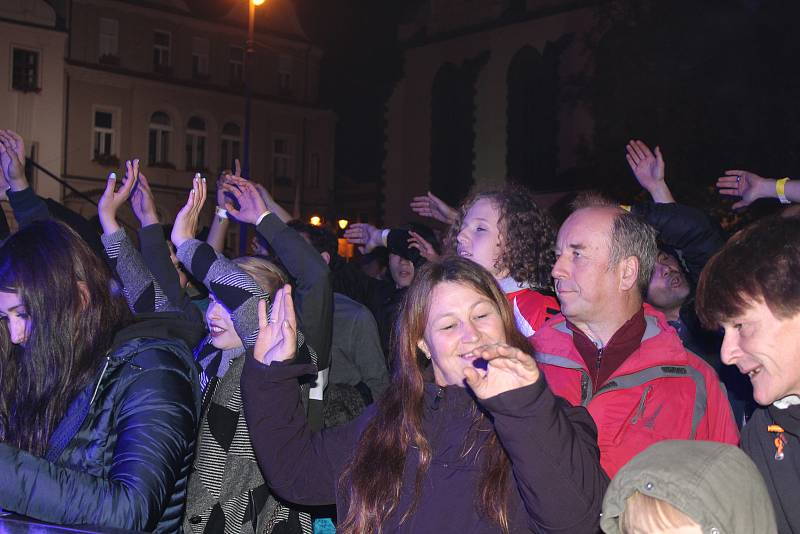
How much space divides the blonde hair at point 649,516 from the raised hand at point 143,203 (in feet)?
11.3

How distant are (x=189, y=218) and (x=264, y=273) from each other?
63cm

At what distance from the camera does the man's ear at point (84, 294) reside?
283cm

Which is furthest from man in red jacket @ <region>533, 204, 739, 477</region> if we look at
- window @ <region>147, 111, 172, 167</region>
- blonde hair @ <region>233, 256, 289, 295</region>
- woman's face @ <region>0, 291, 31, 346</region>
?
window @ <region>147, 111, 172, 167</region>

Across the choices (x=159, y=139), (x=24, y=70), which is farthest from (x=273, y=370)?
(x=159, y=139)

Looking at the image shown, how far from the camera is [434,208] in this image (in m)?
5.43

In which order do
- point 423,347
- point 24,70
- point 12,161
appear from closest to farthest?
point 423,347
point 12,161
point 24,70

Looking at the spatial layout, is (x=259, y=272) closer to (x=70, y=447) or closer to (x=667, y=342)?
(x=70, y=447)

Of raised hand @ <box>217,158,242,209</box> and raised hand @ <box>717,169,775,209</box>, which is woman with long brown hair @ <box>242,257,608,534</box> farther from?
raised hand @ <box>717,169,775,209</box>

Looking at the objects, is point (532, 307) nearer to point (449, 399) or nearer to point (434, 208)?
point (449, 399)

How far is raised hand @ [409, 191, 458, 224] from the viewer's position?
5164 mm

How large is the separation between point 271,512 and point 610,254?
5.86 ft

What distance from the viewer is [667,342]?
3.23 m

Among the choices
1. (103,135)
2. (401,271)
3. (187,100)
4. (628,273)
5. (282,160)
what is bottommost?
(401,271)

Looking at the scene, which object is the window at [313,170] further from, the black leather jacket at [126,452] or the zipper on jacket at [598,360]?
the black leather jacket at [126,452]
